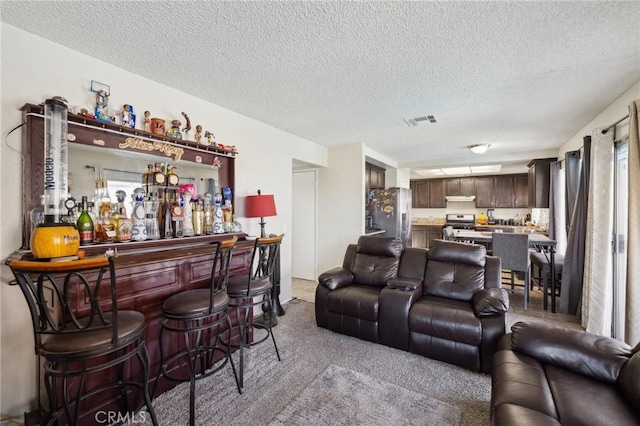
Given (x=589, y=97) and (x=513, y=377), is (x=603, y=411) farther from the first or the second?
(x=589, y=97)

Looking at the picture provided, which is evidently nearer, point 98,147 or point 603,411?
point 603,411

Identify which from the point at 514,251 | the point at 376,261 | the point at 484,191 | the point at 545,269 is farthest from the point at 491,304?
the point at 484,191

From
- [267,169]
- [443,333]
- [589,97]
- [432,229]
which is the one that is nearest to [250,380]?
[443,333]

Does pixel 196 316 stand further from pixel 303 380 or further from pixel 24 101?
pixel 24 101

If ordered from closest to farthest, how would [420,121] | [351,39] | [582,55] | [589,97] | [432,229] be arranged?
[351,39]
[582,55]
[589,97]
[420,121]
[432,229]

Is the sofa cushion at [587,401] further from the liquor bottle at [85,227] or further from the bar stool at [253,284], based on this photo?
the liquor bottle at [85,227]

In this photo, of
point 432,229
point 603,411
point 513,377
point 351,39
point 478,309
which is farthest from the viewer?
point 432,229

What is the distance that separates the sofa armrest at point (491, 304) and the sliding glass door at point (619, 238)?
144cm

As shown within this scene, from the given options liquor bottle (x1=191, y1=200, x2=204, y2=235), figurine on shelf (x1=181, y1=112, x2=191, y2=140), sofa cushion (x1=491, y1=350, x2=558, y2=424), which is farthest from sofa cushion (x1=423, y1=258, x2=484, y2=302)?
figurine on shelf (x1=181, y1=112, x2=191, y2=140)

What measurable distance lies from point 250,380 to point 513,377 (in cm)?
181

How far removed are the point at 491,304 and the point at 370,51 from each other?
2.26 meters

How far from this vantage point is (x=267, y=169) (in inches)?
149

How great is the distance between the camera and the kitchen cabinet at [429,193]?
8.24 meters

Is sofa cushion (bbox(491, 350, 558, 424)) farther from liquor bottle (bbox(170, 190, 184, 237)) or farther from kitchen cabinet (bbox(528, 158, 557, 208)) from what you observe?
kitchen cabinet (bbox(528, 158, 557, 208))
